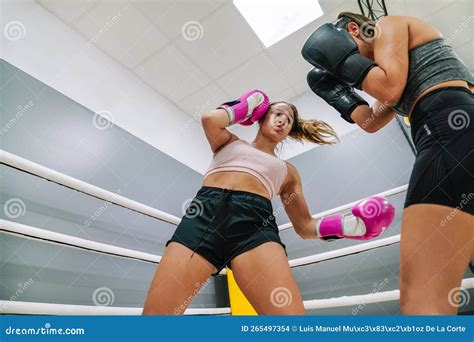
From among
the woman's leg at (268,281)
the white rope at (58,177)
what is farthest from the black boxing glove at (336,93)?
the white rope at (58,177)

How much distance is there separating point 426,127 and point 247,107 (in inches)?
28.2

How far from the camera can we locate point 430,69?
98 centimetres

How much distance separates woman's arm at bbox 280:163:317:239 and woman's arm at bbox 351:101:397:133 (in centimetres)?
40

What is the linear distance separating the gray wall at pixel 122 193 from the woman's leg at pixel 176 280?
98 centimetres

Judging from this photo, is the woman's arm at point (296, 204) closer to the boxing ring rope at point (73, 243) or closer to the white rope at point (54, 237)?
the boxing ring rope at point (73, 243)

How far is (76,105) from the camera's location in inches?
98.8

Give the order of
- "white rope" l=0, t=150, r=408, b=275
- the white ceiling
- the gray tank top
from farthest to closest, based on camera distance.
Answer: the white ceiling < "white rope" l=0, t=150, r=408, b=275 < the gray tank top

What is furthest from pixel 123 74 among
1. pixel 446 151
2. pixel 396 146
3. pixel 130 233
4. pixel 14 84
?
pixel 446 151

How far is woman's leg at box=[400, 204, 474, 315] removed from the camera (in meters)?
0.75

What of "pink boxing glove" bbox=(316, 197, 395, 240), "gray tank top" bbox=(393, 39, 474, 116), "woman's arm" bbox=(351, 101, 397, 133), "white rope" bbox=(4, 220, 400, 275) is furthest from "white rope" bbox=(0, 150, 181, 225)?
"gray tank top" bbox=(393, 39, 474, 116)

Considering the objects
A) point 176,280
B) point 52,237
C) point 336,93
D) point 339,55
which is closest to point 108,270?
point 52,237

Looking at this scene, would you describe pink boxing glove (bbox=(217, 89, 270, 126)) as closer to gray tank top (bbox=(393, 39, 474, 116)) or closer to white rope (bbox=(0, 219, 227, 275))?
gray tank top (bbox=(393, 39, 474, 116))

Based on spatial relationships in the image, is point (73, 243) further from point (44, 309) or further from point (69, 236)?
point (44, 309)

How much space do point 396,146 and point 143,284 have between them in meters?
2.24
